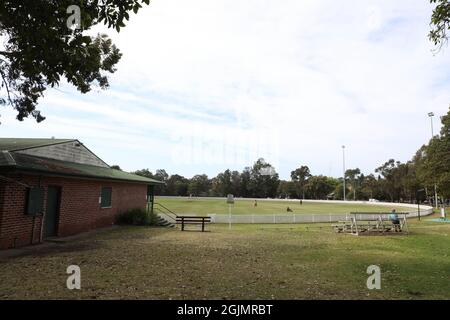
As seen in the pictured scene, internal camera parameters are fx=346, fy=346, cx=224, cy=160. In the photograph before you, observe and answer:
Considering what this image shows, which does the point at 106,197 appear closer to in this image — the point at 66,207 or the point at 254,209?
the point at 66,207

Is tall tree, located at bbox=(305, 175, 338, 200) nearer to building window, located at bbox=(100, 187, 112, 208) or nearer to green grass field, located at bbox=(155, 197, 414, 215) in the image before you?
green grass field, located at bbox=(155, 197, 414, 215)

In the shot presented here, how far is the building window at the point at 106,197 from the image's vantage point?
19.8 meters

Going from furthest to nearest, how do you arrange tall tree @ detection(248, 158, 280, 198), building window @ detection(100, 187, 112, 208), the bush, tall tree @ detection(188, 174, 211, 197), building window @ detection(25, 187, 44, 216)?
tall tree @ detection(248, 158, 280, 198) < tall tree @ detection(188, 174, 211, 197) < the bush < building window @ detection(100, 187, 112, 208) < building window @ detection(25, 187, 44, 216)

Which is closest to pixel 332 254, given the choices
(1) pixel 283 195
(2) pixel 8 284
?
(2) pixel 8 284

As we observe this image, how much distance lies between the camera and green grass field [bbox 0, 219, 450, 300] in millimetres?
6742

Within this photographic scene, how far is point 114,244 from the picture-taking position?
13.0 m

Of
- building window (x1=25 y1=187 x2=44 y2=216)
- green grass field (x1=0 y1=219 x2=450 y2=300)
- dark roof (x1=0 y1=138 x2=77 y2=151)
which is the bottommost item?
green grass field (x1=0 y1=219 x2=450 y2=300)

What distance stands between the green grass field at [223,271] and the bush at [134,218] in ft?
28.0

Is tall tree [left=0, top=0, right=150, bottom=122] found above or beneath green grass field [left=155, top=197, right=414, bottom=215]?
above
